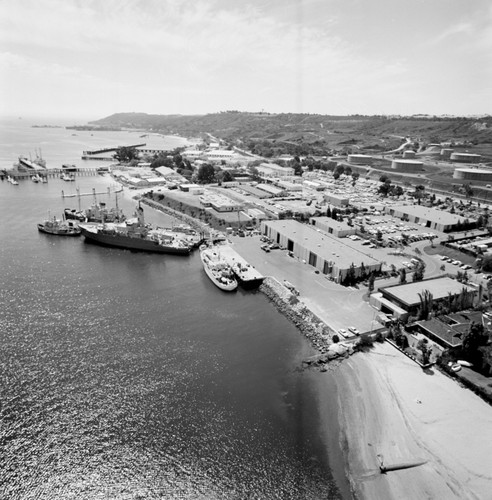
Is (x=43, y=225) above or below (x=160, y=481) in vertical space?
above

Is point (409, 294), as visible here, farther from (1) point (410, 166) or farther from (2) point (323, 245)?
(1) point (410, 166)

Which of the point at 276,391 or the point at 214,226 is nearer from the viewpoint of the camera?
the point at 276,391

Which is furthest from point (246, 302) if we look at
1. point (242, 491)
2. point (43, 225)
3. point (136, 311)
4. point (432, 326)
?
point (43, 225)

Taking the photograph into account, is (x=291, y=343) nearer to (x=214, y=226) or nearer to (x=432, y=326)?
(x=432, y=326)

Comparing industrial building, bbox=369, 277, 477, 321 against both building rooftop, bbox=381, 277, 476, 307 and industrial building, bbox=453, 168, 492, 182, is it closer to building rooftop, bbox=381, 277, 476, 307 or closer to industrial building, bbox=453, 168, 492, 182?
building rooftop, bbox=381, 277, 476, 307

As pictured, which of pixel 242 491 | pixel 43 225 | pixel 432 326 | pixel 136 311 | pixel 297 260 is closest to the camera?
pixel 242 491

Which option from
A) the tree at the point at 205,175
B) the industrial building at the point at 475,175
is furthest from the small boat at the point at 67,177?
the industrial building at the point at 475,175

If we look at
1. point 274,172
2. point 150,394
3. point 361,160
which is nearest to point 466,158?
point 361,160
